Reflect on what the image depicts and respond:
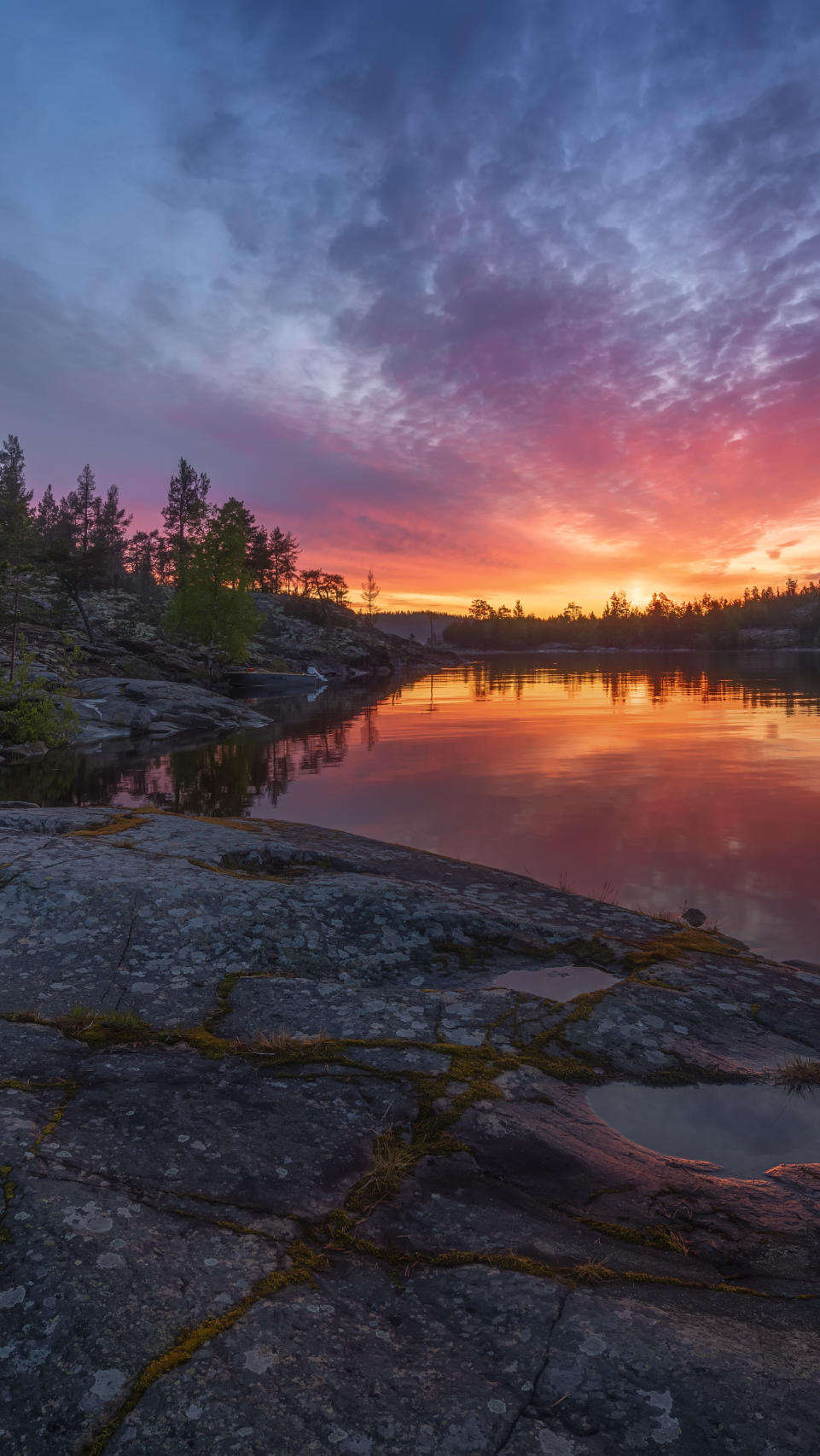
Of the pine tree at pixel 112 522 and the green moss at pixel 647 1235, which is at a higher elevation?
the pine tree at pixel 112 522

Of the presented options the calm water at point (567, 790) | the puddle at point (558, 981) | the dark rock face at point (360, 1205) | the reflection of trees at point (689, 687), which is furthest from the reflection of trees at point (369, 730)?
the dark rock face at point (360, 1205)

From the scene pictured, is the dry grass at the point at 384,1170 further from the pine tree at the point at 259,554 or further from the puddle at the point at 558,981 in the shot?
the pine tree at the point at 259,554

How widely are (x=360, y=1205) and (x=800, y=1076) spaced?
3311 millimetres

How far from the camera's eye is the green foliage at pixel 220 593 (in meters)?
53.0

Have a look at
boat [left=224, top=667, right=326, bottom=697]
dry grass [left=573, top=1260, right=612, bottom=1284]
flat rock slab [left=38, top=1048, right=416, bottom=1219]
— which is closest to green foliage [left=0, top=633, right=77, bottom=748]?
flat rock slab [left=38, top=1048, right=416, bottom=1219]

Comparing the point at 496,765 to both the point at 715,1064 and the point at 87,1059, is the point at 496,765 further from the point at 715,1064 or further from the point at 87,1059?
the point at 87,1059

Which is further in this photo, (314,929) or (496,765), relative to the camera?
(496,765)

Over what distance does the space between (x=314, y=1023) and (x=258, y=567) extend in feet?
330

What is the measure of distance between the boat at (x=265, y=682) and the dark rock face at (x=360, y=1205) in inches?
1999

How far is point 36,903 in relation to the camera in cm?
579

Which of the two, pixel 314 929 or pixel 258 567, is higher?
pixel 258 567

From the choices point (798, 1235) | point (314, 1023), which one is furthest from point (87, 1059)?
point (798, 1235)

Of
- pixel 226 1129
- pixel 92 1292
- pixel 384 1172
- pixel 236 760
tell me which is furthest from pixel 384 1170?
pixel 236 760

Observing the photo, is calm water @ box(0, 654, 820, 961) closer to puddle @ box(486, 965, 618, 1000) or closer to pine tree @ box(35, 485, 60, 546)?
puddle @ box(486, 965, 618, 1000)
